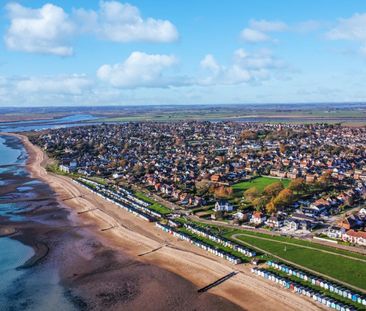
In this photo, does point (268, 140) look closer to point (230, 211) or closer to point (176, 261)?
point (230, 211)

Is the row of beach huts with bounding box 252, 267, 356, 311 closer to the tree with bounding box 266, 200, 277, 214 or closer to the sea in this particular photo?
the sea

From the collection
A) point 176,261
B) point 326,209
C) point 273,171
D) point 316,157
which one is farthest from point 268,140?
point 176,261

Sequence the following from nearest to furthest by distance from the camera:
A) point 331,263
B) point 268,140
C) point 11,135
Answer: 1. point 331,263
2. point 268,140
3. point 11,135

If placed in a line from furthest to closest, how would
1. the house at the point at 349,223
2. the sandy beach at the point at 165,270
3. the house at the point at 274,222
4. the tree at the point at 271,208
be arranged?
the tree at the point at 271,208 → the house at the point at 274,222 → the house at the point at 349,223 → the sandy beach at the point at 165,270

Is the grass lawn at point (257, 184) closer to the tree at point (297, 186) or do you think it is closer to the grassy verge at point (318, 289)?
the tree at point (297, 186)

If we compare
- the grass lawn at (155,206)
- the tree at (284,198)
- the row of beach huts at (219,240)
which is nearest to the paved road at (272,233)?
the row of beach huts at (219,240)

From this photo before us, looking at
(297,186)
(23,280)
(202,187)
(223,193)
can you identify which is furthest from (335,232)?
(23,280)
